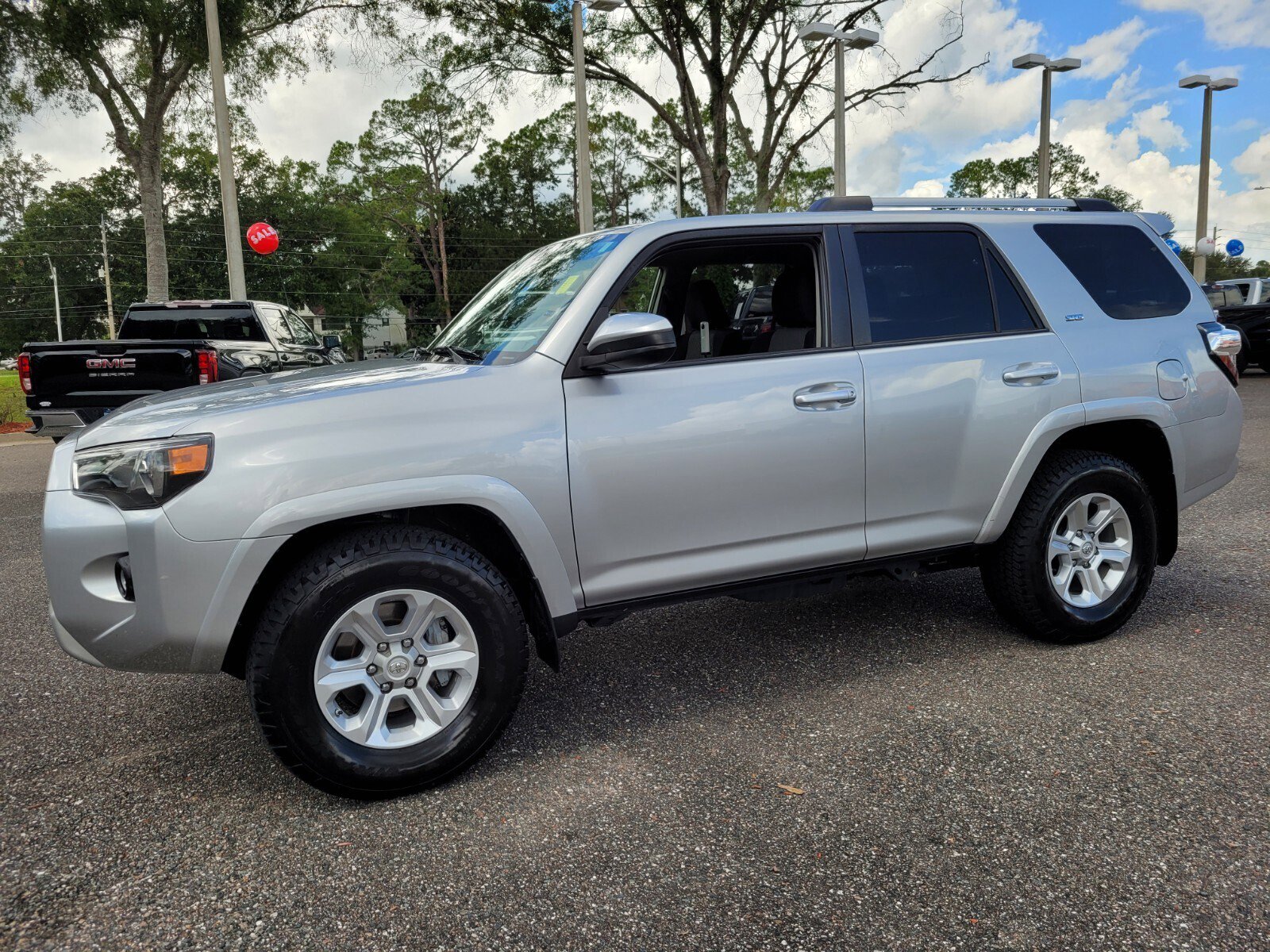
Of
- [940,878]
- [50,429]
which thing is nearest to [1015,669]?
[940,878]

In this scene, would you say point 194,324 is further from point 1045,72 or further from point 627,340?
point 1045,72

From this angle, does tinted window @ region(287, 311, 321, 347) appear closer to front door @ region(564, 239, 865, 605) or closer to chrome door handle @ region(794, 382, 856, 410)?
front door @ region(564, 239, 865, 605)

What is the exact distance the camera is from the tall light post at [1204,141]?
25.1m

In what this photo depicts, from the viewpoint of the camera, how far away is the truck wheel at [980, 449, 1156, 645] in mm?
3906

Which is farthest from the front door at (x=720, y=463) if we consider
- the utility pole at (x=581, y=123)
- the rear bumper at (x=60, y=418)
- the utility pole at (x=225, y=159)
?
the utility pole at (x=225, y=159)

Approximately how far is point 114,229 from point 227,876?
62428 millimetres

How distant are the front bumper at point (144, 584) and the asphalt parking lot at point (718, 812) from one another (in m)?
0.54

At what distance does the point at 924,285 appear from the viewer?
3.80 meters

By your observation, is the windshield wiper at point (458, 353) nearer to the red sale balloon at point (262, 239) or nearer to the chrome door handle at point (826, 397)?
the chrome door handle at point (826, 397)

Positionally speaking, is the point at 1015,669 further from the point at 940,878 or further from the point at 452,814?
the point at 452,814

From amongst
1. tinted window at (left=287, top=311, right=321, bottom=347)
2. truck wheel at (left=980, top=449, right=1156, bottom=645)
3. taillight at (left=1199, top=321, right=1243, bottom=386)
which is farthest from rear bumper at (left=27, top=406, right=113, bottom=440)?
taillight at (left=1199, top=321, right=1243, bottom=386)

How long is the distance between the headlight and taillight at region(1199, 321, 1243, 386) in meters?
4.14

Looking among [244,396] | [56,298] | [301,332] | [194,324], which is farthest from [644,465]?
[56,298]

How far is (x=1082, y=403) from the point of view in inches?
153
